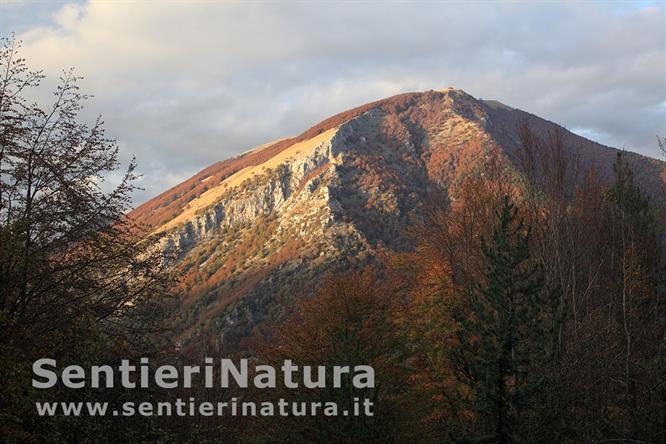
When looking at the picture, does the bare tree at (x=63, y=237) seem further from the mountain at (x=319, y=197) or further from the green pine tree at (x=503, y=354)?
the mountain at (x=319, y=197)

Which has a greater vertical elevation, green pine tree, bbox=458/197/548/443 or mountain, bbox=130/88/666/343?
mountain, bbox=130/88/666/343

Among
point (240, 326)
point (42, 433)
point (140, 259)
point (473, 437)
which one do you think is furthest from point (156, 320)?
point (240, 326)

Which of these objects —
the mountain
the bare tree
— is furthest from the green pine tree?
the mountain

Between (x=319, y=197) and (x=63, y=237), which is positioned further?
(x=319, y=197)

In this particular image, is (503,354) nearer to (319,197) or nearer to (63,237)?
(63,237)

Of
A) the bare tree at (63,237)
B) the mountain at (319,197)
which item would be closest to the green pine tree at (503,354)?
the bare tree at (63,237)

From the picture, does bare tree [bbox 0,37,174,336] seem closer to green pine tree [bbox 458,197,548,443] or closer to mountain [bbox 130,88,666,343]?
green pine tree [bbox 458,197,548,443]

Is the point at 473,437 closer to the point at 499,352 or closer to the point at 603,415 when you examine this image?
the point at 499,352

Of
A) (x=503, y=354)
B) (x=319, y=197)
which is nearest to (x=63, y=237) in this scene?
(x=503, y=354)
